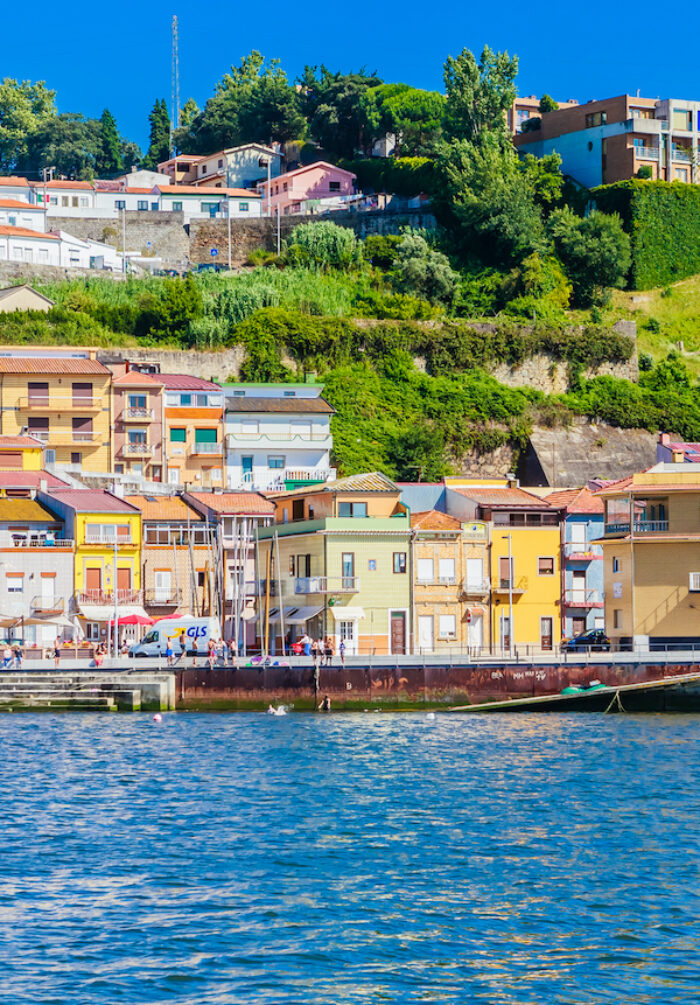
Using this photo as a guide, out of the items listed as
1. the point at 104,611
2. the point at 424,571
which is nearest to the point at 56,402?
the point at 104,611

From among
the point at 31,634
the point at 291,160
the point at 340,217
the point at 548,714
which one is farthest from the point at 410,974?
the point at 291,160

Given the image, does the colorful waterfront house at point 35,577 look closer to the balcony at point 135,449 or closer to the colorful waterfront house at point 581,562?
the balcony at point 135,449

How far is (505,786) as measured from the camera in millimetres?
39125

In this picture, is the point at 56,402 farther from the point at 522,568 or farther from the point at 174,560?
the point at 522,568

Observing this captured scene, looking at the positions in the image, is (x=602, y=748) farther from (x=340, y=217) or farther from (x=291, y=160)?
(x=291, y=160)

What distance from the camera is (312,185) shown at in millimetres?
108562

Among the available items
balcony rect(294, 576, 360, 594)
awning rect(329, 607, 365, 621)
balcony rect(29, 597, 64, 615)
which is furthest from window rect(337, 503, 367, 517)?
balcony rect(29, 597, 64, 615)

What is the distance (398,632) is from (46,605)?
14.0 meters

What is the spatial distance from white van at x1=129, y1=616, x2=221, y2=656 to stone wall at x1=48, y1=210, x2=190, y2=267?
43.7 m

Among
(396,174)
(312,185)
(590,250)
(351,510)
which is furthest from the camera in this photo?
(312,185)

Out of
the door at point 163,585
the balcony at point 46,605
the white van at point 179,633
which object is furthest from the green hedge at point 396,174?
the white van at point 179,633

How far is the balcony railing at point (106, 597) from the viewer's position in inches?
2618

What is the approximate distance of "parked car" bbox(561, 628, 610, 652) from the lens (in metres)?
60.9

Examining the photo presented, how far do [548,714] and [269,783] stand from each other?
55.6 ft
